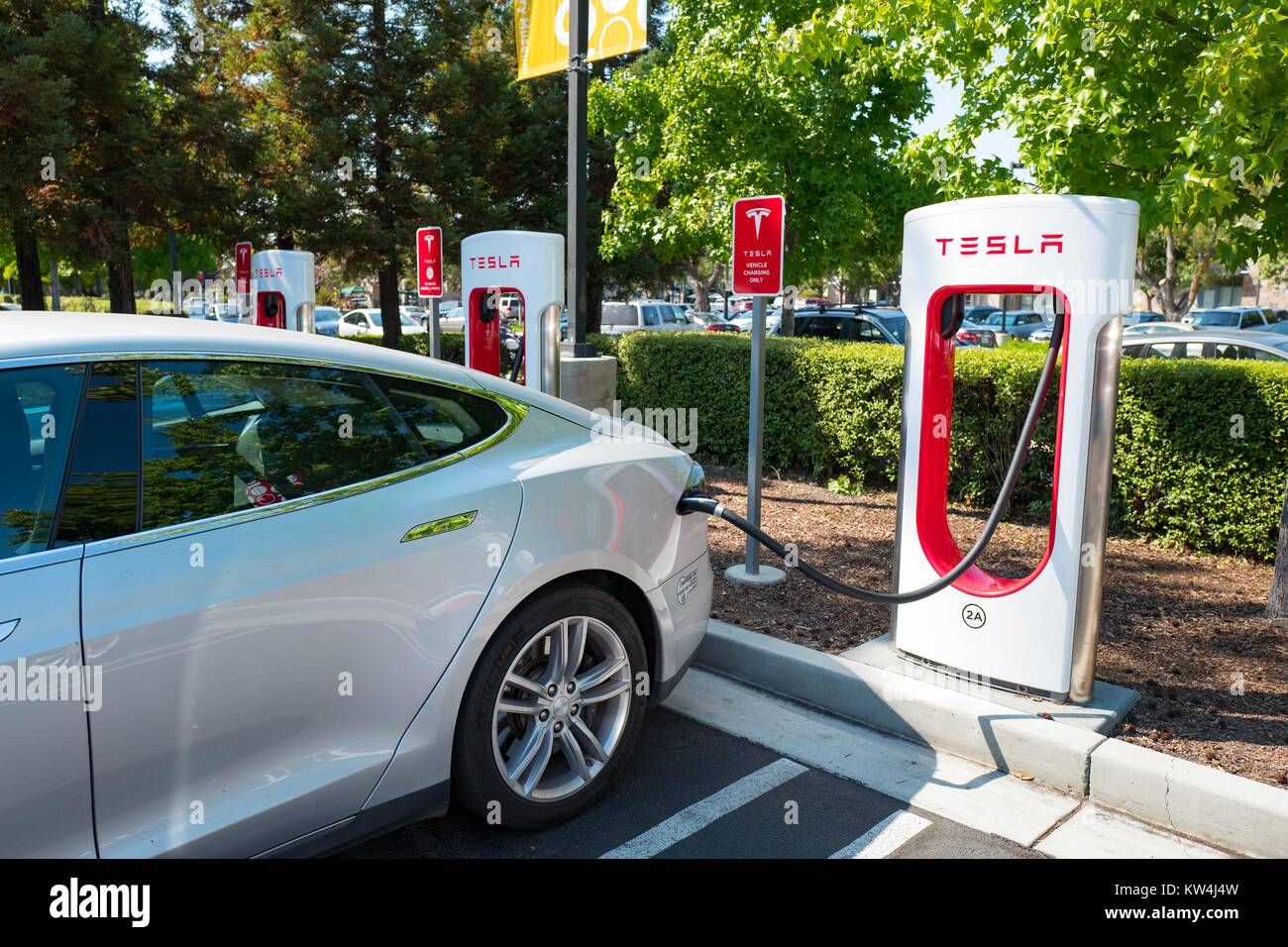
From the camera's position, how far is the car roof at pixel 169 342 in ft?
8.51

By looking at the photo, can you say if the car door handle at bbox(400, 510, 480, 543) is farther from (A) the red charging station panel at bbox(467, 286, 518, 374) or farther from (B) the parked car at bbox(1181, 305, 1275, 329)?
(B) the parked car at bbox(1181, 305, 1275, 329)

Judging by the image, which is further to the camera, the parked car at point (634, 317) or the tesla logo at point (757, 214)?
the parked car at point (634, 317)

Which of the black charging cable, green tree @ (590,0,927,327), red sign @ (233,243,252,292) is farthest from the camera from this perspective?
red sign @ (233,243,252,292)

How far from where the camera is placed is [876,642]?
5023mm

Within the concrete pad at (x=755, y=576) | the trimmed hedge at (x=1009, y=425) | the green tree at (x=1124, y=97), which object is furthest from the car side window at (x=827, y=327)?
the concrete pad at (x=755, y=576)

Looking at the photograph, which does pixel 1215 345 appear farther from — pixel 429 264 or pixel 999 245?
pixel 429 264

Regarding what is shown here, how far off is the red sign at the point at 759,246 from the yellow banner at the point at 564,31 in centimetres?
316

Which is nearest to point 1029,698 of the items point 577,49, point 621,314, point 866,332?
point 577,49

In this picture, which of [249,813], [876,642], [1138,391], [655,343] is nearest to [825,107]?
[655,343]

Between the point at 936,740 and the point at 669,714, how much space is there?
115 centimetres

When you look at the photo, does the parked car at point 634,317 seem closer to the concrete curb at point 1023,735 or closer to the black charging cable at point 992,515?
the concrete curb at point 1023,735

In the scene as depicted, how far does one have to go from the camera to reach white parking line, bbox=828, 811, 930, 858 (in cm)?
342

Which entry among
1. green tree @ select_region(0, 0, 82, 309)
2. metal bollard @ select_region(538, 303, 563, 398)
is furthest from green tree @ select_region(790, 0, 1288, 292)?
green tree @ select_region(0, 0, 82, 309)

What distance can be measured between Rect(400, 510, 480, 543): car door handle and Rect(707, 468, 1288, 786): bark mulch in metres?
2.52
